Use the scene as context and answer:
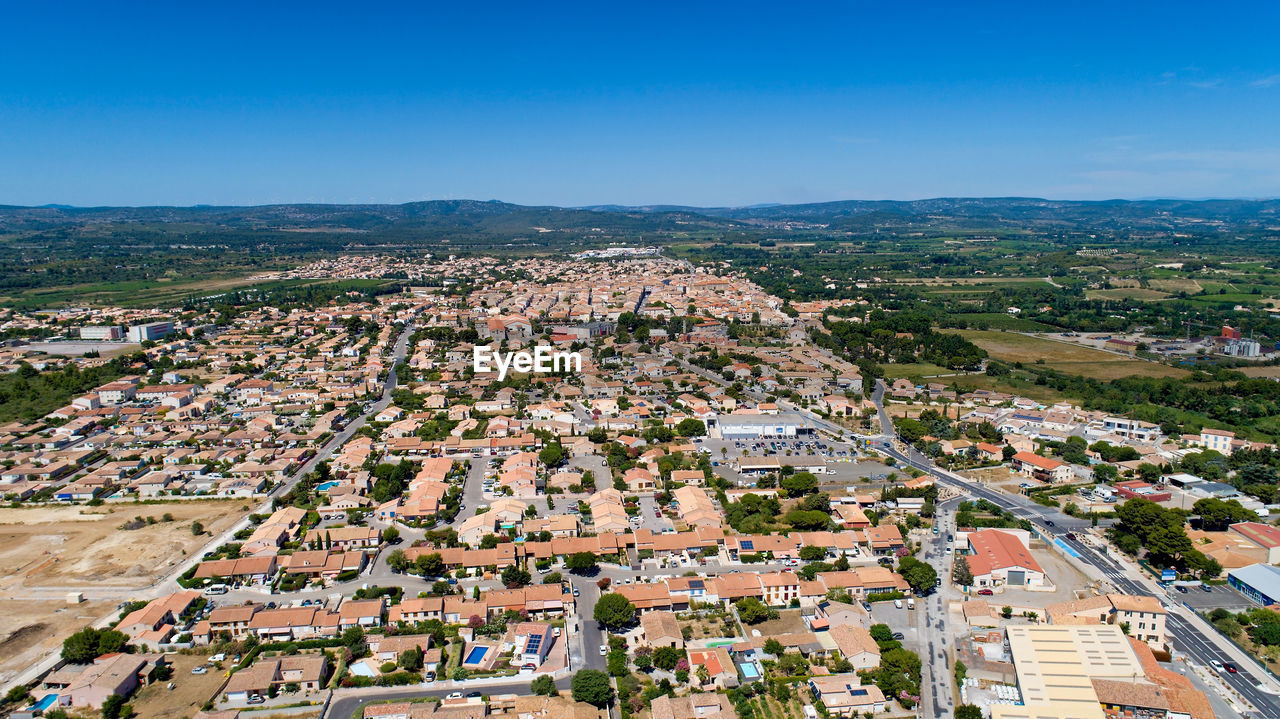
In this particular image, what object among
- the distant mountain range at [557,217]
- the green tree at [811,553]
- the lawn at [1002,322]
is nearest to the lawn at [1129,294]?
the lawn at [1002,322]

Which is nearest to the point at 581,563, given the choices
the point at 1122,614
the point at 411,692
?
the point at 411,692

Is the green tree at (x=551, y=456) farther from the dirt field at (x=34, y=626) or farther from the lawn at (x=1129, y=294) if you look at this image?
the lawn at (x=1129, y=294)

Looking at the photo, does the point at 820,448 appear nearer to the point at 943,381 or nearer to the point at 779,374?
the point at 779,374

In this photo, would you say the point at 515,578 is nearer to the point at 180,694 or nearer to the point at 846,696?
the point at 180,694

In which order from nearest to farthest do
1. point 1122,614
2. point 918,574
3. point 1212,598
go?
point 1122,614, point 1212,598, point 918,574

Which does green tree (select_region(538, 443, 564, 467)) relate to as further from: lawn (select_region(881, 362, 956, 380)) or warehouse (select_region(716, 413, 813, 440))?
lawn (select_region(881, 362, 956, 380))

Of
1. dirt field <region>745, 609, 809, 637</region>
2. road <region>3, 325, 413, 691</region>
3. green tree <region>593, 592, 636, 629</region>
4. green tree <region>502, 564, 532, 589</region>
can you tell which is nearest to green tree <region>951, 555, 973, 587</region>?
dirt field <region>745, 609, 809, 637</region>
